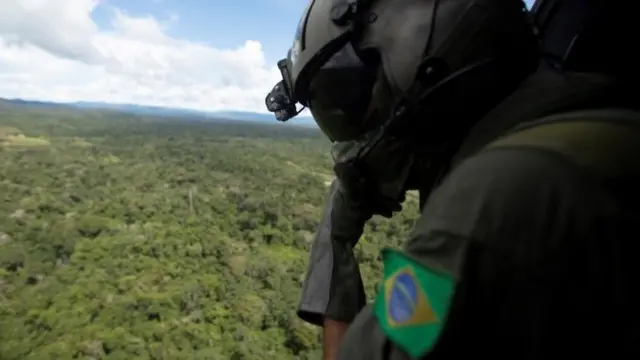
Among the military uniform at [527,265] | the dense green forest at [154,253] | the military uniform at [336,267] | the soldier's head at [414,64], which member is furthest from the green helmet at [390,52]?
the dense green forest at [154,253]

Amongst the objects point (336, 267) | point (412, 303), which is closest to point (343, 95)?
point (336, 267)

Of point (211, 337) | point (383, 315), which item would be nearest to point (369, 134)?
point (383, 315)

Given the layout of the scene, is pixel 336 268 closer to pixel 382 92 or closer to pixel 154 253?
pixel 382 92

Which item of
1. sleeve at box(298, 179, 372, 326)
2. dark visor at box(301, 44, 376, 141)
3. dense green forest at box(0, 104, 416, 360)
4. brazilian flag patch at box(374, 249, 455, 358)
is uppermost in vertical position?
dark visor at box(301, 44, 376, 141)

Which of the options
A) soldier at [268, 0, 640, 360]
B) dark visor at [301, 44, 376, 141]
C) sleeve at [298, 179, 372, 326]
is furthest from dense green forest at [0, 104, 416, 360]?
soldier at [268, 0, 640, 360]

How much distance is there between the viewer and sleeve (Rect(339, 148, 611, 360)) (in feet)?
1.71

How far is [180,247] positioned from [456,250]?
23.5 metres

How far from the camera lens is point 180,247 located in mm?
23359

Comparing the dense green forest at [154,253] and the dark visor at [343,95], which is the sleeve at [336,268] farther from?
the dense green forest at [154,253]

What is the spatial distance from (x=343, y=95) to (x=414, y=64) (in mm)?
Answer: 195

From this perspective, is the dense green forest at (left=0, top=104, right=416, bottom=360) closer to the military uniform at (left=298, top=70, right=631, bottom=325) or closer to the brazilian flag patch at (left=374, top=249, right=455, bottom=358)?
the military uniform at (left=298, top=70, right=631, bottom=325)

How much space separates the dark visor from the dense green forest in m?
7.05

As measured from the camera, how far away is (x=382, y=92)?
3.15 feet

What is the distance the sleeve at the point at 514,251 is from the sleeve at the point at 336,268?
23.6 inches
